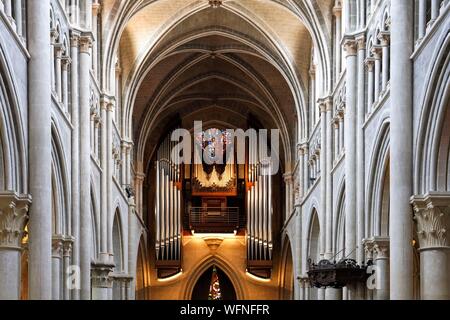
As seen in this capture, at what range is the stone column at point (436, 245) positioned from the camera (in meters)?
20.8

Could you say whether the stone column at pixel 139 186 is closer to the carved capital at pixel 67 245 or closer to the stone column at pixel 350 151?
the stone column at pixel 350 151

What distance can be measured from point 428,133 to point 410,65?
2.00 meters

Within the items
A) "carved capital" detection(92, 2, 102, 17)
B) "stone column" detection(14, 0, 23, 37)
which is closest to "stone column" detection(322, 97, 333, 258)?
"carved capital" detection(92, 2, 102, 17)

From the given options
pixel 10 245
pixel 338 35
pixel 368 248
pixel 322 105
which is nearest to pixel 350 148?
pixel 368 248

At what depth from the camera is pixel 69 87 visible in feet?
93.8

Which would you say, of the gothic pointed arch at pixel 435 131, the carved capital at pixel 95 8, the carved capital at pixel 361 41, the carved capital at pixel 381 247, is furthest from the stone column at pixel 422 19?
the carved capital at pixel 95 8

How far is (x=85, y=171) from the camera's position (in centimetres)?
2898

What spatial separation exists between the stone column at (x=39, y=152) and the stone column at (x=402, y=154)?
7791 mm

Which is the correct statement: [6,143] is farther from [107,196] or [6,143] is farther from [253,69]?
[253,69]

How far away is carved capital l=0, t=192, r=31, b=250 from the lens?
20625 mm

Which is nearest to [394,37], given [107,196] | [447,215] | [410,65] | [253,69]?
[410,65]

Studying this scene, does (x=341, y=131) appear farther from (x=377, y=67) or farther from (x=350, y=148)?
(x=377, y=67)

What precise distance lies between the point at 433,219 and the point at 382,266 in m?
5.61

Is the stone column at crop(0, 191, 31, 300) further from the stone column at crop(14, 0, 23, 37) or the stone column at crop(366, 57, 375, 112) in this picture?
the stone column at crop(366, 57, 375, 112)
